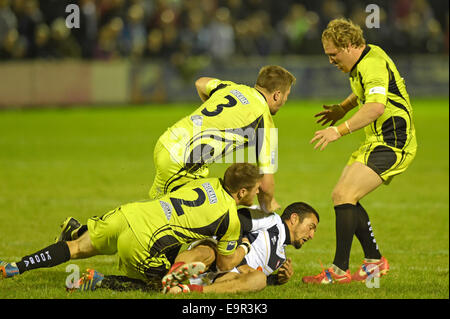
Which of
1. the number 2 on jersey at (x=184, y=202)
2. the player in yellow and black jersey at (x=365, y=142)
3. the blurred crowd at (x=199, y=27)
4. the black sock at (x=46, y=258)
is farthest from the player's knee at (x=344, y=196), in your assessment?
the blurred crowd at (x=199, y=27)

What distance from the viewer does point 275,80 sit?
255 inches

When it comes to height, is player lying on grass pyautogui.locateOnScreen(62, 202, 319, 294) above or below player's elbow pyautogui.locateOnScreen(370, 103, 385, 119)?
below

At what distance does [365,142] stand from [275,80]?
1.05 meters

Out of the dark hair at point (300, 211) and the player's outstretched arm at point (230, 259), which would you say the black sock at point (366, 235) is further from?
the player's outstretched arm at point (230, 259)

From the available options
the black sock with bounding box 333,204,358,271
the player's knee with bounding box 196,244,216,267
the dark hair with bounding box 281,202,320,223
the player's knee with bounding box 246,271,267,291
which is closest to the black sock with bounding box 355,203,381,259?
the black sock with bounding box 333,204,358,271

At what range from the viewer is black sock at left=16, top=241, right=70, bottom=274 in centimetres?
578

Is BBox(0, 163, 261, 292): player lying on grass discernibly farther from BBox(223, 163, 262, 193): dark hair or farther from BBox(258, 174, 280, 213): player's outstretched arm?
BBox(258, 174, 280, 213): player's outstretched arm

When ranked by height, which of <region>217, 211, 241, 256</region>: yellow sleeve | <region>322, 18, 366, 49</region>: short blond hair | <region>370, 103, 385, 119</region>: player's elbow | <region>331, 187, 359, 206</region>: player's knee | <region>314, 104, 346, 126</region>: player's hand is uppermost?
<region>322, 18, 366, 49</region>: short blond hair

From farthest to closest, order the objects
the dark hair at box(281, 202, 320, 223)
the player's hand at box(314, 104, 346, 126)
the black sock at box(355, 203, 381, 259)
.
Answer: the player's hand at box(314, 104, 346, 126)
the black sock at box(355, 203, 381, 259)
the dark hair at box(281, 202, 320, 223)

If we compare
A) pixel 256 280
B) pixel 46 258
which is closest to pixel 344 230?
pixel 256 280

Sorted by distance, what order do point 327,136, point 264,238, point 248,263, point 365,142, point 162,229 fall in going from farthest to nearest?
1. point 365,142
2. point 264,238
3. point 248,263
4. point 327,136
5. point 162,229

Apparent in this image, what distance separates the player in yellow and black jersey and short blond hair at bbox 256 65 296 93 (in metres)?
0.46

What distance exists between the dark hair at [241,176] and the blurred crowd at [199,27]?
51.8ft

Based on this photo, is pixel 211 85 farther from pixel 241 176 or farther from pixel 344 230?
pixel 344 230
